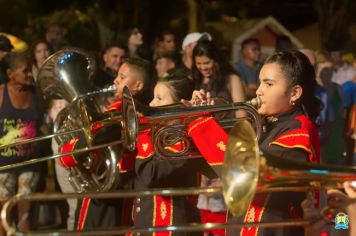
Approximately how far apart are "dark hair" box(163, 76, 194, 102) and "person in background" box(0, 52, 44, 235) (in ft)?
5.77

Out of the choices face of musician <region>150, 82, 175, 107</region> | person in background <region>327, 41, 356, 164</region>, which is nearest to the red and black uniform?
face of musician <region>150, 82, 175, 107</region>

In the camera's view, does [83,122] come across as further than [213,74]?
No

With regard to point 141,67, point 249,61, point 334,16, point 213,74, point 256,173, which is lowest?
point 256,173

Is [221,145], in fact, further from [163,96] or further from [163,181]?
[163,96]

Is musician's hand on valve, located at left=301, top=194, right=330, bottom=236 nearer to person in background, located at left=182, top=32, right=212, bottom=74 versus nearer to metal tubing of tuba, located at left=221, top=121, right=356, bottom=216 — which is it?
metal tubing of tuba, located at left=221, top=121, right=356, bottom=216

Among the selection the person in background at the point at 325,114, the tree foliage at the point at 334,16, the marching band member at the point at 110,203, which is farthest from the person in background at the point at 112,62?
the tree foliage at the point at 334,16

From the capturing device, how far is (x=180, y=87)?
14.3 feet

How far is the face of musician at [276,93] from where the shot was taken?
11.1 feet

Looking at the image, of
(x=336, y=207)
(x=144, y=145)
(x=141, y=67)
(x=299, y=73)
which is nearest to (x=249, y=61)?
(x=141, y=67)

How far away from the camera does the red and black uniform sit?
10.5 ft

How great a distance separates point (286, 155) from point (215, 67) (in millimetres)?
2520

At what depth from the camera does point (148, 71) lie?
4930 millimetres

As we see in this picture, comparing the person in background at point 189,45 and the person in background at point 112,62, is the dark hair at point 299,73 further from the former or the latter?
the person in background at point 189,45

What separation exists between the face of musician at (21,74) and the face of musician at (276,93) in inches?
113
